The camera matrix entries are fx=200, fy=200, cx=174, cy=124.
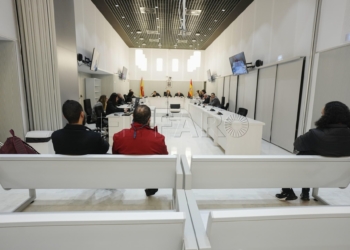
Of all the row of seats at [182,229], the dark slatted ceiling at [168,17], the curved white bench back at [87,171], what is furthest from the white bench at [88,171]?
the dark slatted ceiling at [168,17]

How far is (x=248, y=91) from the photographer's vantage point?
752cm

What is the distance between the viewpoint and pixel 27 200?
2.44 meters

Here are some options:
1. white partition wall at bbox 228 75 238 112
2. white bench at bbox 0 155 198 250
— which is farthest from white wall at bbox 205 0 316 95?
white bench at bbox 0 155 198 250

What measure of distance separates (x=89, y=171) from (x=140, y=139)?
0.59m

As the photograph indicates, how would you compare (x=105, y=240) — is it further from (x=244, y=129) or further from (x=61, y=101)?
(x=61, y=101)

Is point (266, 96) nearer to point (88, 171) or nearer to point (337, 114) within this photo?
point (337, 114)

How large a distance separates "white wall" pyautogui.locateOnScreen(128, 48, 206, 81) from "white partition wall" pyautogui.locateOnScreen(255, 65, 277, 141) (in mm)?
9909

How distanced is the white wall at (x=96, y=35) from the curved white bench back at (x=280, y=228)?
262 inches

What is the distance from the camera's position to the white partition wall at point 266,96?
5.85 metres

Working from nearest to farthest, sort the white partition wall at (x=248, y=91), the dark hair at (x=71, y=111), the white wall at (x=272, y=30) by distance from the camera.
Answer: the dark hair at (x=71, y=111), the white wall at (x=272, y=30), the white partition wall at (x=248, y=91)

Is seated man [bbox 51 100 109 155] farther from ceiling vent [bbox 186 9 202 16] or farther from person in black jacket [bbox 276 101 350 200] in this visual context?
ceiling vent [bbox 186 9 202 16]

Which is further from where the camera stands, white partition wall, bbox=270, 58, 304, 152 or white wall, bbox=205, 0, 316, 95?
white partition wall, bbox=270, 58, 304, 152

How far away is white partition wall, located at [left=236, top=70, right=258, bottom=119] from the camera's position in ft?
23.2

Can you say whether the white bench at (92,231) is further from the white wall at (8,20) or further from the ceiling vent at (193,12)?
the ceiling vent at (193,12)
